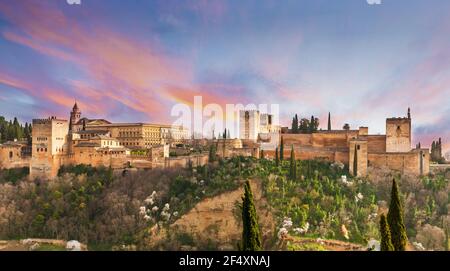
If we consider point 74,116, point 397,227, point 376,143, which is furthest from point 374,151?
point 74,116

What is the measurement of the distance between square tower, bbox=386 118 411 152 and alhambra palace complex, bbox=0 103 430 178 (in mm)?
22

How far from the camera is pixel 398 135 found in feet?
32.9

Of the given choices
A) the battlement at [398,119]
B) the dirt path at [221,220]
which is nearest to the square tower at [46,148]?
the dirt path at [221,220]

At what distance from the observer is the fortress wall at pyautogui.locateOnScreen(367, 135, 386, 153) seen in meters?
10.3

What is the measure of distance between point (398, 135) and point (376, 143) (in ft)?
1.88

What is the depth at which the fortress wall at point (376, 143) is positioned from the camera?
10.3 meters

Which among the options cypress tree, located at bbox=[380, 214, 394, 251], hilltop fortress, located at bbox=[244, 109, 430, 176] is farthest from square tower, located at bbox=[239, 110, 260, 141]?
cypress tree, located at bbox=[380, 214, 394, 251]

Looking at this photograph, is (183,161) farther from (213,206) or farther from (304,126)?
(304,126)

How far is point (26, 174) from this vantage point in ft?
34.6

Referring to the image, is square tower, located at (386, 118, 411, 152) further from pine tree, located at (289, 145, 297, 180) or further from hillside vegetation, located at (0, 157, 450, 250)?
pine tree, located at (289, 145, 297, 180)

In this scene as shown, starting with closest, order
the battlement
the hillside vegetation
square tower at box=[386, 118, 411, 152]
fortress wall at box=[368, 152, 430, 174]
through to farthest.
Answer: the hillside vegetation < the battlement < square tower at box=[386, 118, 411, 152] < fortress wall at box=[368, 152, 430, 174]
